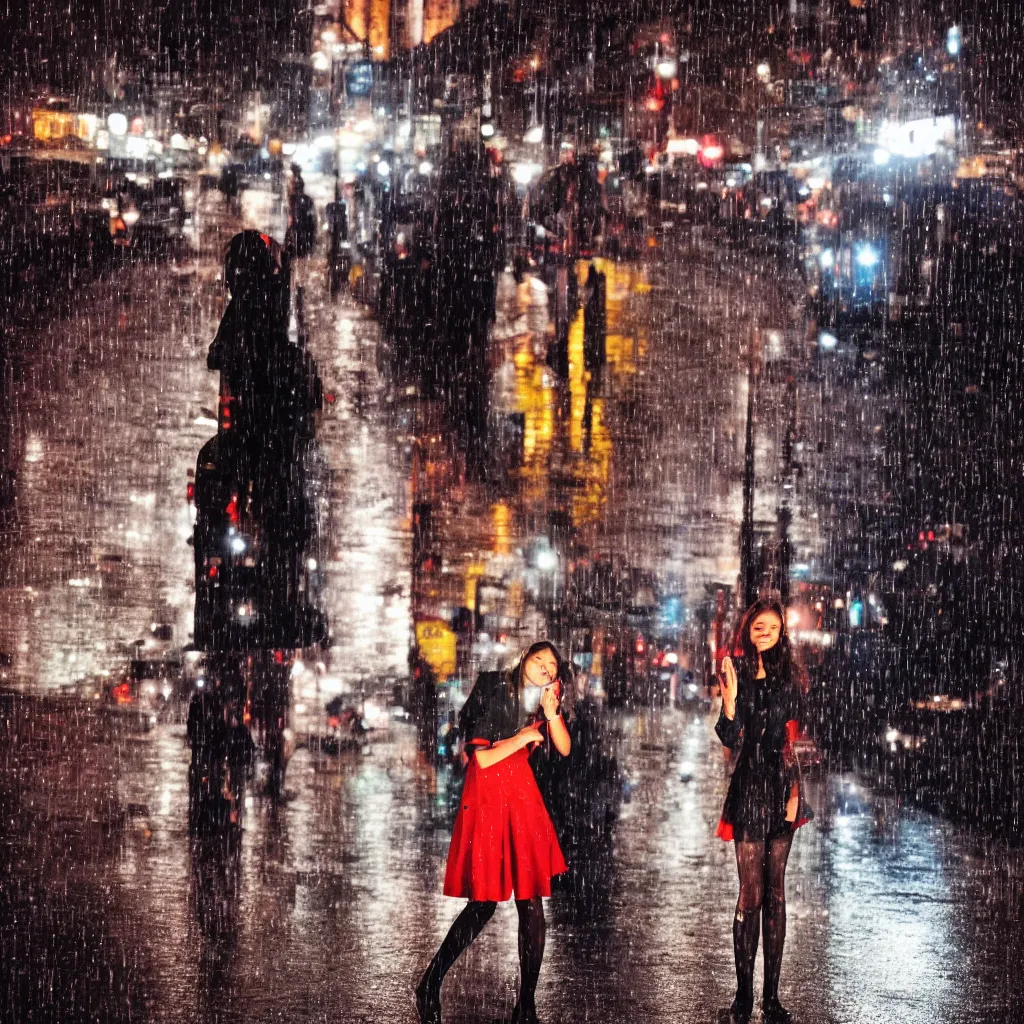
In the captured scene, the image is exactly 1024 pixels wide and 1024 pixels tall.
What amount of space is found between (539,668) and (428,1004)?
1.25 metres

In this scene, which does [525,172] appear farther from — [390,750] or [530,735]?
[530,735]

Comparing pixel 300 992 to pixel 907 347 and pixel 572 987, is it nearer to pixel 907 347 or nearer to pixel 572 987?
pixel 572 987

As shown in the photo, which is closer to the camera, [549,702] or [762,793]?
[549,702]

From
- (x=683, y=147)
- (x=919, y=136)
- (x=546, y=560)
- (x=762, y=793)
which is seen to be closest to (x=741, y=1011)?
(x=762, y=793)

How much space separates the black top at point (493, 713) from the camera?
4953 millimetres

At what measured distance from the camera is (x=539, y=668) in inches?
196

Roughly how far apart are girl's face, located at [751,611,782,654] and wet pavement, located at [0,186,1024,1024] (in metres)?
1.38

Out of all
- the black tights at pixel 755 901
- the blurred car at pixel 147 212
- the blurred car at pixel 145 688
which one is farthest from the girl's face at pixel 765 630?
the blurred car at pixel 147 212

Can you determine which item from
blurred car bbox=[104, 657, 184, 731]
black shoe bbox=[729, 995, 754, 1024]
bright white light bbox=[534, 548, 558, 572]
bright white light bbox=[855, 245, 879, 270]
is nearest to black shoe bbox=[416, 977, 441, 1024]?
black shoe bbox=[729, 995, 754, 1024]

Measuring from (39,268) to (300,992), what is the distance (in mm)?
20755

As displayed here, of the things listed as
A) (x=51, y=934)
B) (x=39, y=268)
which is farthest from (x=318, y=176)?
(x=51, y=934)

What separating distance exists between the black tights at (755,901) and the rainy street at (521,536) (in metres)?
0.02

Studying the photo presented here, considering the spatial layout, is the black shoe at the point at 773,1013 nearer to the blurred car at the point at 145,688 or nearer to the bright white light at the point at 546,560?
the blurred car at the point at 145,688

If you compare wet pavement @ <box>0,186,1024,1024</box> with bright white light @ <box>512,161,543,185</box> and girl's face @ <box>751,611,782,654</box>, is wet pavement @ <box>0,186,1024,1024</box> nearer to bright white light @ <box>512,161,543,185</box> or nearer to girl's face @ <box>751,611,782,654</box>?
girl's face @ <box>751,611,782,654</box>
